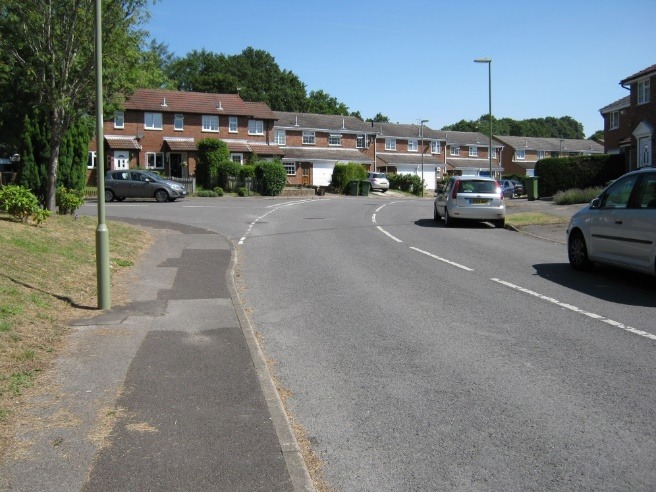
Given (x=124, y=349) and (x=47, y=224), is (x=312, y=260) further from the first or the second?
(x=124, y=349)

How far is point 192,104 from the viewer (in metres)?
59.2

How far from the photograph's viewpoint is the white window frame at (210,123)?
194ft

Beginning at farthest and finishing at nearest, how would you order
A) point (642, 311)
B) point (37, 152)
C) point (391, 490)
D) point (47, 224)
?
point (37, 152)
point (47, 224)
point (642, 311)
point (391, 490)

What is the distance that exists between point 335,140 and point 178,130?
21560 millimetres

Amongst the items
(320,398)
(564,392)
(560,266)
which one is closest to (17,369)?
(320,398)

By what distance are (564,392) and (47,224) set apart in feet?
39.7

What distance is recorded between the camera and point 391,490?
4.22 metres

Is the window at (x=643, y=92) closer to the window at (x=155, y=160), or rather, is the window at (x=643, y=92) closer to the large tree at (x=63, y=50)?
the large tree at (x=63, y=50)

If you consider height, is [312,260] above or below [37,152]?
below

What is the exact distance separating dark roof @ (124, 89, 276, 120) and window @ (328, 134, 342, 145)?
12768 millimetres

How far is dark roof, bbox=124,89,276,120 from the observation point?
56.9m

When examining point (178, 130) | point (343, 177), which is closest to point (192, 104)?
point (178, 130)

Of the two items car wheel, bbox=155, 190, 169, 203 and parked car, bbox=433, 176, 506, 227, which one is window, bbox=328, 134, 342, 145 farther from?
parked car, bbox=433, 176, 506, 227

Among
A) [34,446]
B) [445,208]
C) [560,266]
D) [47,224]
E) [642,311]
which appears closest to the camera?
[34,446]
